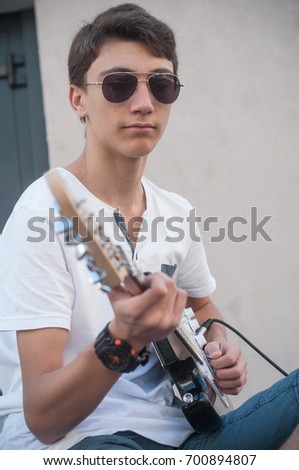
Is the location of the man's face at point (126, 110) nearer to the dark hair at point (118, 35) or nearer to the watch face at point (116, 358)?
the dark hair at point (118, 35)

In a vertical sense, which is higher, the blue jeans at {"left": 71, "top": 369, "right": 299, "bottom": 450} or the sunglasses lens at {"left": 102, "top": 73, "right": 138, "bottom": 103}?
the sunglasses lens at {"left": 102, "top": 73, "right": 138, "bottom": 103}

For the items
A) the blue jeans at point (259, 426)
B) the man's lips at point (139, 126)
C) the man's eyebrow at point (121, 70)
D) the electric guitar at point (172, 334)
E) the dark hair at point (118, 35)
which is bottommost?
the blue jeans at point (259, 426)

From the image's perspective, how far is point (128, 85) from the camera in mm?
2432

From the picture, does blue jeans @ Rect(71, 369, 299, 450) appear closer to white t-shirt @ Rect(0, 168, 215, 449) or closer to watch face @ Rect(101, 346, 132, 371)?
white t-shirt @ Rect(0, 168, 215, 449)

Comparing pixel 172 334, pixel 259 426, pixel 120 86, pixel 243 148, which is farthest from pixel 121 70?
pixel 243 148

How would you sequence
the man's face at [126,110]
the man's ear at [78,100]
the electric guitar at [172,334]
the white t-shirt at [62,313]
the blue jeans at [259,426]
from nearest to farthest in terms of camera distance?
the electric guitar at [172,334], the white t-shirt at [62,313], the blue jeans at [259,426], the man's face at [126,110], the man's ear at [78,100]

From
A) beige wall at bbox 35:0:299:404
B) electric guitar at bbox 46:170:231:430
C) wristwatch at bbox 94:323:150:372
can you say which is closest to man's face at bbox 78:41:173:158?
electric guitar at bbox 46:170:231:430

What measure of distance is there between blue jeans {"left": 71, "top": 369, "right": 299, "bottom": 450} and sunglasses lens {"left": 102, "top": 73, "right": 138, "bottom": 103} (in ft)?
3.29

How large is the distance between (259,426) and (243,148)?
7.98 ft

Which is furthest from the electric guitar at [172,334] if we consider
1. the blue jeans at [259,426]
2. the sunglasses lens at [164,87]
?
the sunglasses lens at [164,87]

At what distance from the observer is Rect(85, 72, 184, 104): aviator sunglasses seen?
7.98 feet

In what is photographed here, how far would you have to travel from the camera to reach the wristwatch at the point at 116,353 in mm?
1767

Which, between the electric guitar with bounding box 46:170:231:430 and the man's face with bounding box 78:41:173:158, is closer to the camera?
the electric guitar with bounding box 46:170:231:430
